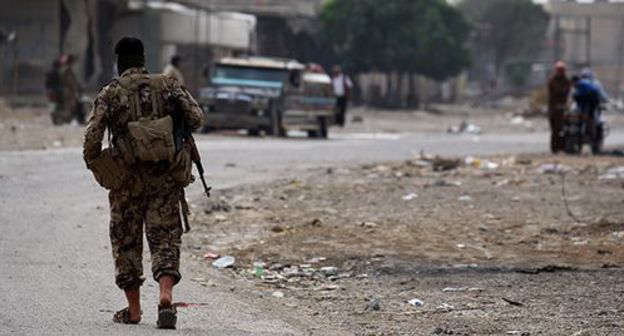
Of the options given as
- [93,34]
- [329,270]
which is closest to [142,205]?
[329,270]

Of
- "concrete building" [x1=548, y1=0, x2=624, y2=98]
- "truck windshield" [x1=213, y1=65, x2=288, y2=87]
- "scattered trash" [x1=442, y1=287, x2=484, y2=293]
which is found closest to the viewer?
"scattered trash" [x1=442, y1=287, x2=484, y2=293]

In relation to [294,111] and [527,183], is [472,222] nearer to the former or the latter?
[527,183]

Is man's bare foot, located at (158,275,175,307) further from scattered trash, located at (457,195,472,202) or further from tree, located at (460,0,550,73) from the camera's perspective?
tree, located at (460,0,550,73)

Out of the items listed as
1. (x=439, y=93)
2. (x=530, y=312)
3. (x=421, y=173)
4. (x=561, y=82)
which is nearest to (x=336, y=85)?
(x=561, y=82)

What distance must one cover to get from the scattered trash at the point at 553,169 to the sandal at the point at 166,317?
1516cm

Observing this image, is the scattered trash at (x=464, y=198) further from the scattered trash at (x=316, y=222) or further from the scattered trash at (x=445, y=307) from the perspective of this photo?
the scattered trash at (x=445, y=307)

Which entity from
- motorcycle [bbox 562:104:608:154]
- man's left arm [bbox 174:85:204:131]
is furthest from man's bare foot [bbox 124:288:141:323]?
motorcycle [bbox 562:104:608:154]

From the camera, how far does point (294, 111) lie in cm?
3469

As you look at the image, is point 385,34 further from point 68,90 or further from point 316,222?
point 316,222

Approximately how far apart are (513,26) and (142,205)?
8893 cm

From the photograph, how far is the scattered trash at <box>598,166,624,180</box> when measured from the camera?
71.5 feet

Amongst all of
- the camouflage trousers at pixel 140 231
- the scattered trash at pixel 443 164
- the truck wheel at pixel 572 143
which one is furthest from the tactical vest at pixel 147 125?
the truck wheel at pixel 572 143

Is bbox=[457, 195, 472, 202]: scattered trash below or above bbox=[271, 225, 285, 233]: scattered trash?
below

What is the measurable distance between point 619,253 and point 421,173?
982 cm
